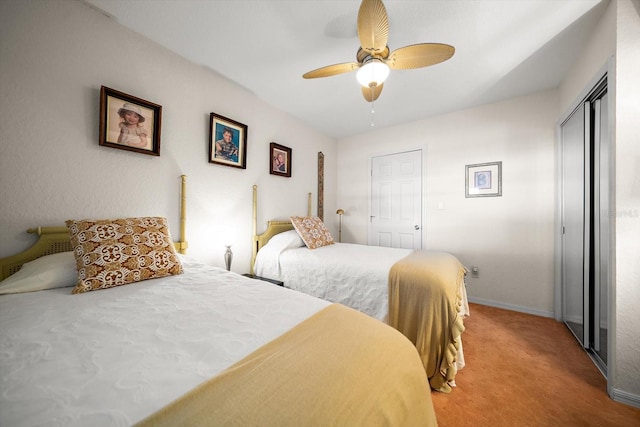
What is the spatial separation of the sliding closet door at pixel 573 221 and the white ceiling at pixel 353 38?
67 centimetres

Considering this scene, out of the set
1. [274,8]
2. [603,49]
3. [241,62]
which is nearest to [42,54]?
[241,62]

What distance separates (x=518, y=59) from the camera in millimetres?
2023

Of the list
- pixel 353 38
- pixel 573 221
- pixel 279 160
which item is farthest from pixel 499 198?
pixel 279 160

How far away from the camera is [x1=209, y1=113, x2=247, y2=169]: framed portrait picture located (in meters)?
2.22

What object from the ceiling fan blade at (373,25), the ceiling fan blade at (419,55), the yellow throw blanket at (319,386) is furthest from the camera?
the ceiling fan blade at (419,55)

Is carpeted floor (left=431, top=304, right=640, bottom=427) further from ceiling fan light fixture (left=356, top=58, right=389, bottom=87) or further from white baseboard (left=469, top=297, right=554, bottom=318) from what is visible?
ceiling fan light fixture (left=356, top=58, right=389, bottom=87)

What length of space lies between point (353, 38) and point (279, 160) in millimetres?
1619

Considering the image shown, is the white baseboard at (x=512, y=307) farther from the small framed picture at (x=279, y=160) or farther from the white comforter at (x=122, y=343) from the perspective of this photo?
the small framed picture at (x=279, y=160)

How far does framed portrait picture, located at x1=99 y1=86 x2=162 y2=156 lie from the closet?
328cm

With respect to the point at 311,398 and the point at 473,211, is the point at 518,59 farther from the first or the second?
the point at 311,398

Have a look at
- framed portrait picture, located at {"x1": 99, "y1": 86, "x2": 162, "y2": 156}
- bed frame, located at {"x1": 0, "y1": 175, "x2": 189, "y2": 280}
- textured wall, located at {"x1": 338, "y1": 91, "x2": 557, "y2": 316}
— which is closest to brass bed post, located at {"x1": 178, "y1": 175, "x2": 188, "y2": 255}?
framed portrait picture, located at {"x1": 99, "y1": 86, "x2": 162, "y2": 156}

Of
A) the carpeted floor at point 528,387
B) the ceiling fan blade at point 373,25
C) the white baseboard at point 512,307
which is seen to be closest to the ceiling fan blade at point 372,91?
the ceiling fan blade at point 373,25

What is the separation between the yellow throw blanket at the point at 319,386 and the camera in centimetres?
45

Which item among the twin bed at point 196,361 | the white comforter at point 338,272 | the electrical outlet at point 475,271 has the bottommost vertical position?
the electrical outlet at point 475,271
